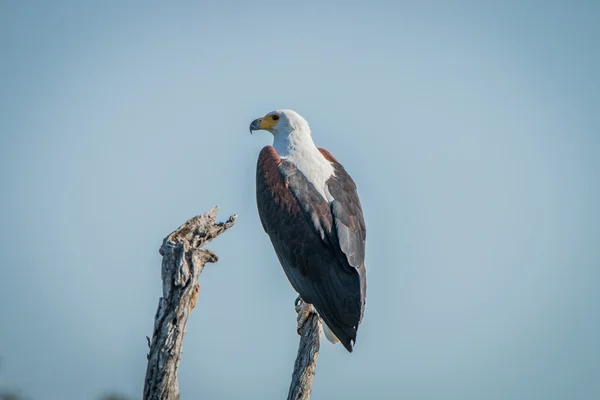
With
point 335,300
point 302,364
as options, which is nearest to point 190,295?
point 302,364

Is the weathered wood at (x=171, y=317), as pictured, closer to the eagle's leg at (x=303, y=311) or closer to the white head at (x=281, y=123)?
the eagle's leg at (x=303, y=311)

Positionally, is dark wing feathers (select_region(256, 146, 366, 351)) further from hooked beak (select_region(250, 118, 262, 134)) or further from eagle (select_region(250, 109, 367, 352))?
hooked beak (select_region(250, 118, 262, 134))

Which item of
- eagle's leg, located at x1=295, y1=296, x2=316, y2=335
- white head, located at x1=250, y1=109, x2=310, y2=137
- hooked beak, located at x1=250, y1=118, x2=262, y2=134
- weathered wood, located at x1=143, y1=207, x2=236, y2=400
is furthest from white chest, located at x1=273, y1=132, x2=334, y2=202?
weathered wood, located at x1=143, y1=207, x2=236, y2=400

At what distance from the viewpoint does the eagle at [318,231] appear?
723 centimetres

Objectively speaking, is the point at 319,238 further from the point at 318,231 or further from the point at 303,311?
the point at 303,311

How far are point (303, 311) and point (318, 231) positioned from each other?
853mm

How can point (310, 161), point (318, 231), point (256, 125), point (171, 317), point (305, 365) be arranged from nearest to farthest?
point (171, 317) < point (305, 365) < point (318, 231) < point (310, 161) < point (256, 125)

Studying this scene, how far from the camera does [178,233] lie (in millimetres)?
5758

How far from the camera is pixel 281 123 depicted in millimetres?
A: 9117

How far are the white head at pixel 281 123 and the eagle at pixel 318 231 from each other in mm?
511

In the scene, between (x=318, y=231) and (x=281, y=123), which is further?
(x=281, y=123)

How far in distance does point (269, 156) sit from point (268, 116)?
4.03ft

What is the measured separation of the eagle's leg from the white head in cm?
225

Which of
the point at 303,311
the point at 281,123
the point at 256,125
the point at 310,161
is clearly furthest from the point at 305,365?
the point at 256,125
